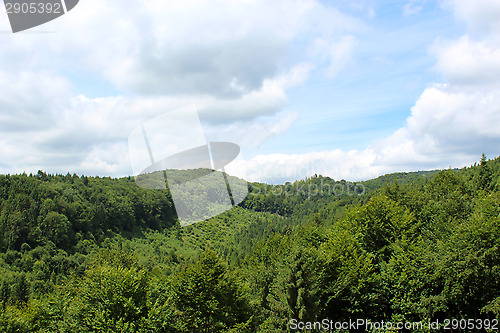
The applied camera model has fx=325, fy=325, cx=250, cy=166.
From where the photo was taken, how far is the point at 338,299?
36156 mm

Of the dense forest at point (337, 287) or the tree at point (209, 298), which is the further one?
the tree at point (209, 298)

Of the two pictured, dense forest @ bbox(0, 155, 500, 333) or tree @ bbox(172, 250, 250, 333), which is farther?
tree @ bbox(172, 250, 250, 333)

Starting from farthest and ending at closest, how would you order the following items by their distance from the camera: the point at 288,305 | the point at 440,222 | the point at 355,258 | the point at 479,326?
the point at 440,222
the point at 355,258
the point at 288,305
the point at 479,326

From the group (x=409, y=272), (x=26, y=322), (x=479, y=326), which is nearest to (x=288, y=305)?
(x=409, y=272)

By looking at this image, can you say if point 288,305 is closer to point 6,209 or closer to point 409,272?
point 409,272

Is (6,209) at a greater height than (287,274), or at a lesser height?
greater

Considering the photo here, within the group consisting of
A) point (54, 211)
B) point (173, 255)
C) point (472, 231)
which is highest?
point (54, 211)

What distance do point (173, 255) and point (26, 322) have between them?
136418 millimetres

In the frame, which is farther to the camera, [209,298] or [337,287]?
[337,287]

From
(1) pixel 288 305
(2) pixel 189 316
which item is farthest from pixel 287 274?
(2) pixel 189 316

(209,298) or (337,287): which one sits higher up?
(209,298)

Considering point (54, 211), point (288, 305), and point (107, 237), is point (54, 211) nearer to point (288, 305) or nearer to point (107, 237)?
point (107, 237)

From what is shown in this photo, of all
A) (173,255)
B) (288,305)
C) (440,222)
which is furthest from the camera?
(173,255)

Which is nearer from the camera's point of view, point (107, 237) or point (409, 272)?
point (409, 272)
